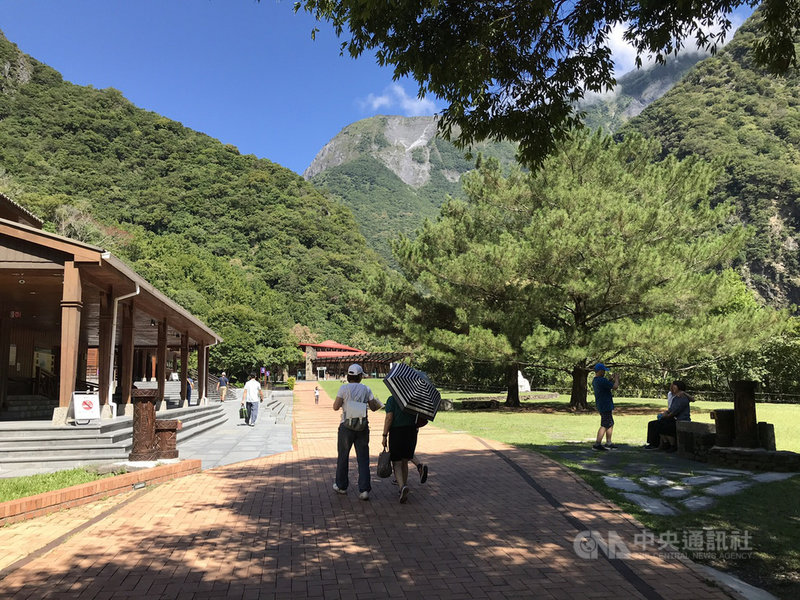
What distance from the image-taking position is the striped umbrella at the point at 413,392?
242 inches

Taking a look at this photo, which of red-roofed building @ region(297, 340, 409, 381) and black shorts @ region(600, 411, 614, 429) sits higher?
red-roofed building @ region(297, 340, 409, 381)

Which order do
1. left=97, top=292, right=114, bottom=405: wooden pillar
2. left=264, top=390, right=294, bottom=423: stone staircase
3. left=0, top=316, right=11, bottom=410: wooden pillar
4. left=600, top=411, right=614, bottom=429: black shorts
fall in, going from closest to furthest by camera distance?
left=600, top=411, right=614, bottom=429: black shorts, left=97, top=292, right=114, bottom=405: wooden pillar, left=0, top=316, right=11, bottom=410: wooden pillar, left=264, top=390, right=294, bottom=423: stone staircase

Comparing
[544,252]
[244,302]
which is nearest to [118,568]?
[544,252]

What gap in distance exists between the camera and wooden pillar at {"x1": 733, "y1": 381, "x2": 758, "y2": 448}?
7.97 meters

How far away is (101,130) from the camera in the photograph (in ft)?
258

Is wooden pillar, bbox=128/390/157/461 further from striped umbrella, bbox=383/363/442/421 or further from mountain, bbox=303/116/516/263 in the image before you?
mountain, bbox=303/116/516/263

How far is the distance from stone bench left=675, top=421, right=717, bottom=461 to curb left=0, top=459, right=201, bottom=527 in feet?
24.3

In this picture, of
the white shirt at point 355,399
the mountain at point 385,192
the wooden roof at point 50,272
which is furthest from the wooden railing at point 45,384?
the mountain at point 385,192

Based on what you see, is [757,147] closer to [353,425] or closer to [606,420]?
[606,420]

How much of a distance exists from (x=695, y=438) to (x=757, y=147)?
75.4 meters

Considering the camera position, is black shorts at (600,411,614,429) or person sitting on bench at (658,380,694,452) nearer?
person sitting on bench at (658,380,694,452)

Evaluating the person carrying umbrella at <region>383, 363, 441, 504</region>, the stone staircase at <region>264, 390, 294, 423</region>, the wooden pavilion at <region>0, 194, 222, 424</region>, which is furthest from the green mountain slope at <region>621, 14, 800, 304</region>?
the person carrying umbrella at <region>383, 363, 441, 504</region>

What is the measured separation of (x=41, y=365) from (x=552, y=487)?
743 inches

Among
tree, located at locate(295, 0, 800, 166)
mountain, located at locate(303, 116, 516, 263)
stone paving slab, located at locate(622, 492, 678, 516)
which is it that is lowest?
stone paving slab, located at locate(622, 492, 678, 516)
